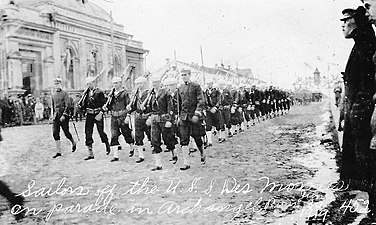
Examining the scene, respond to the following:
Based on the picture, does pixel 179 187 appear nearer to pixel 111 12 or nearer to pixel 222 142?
pixel 111 12

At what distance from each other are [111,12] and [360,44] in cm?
305

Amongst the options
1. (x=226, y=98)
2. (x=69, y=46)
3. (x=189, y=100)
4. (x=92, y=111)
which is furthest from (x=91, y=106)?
(x=226, y=98)

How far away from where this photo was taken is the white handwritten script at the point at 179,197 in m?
3.59

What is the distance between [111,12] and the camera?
4984mm

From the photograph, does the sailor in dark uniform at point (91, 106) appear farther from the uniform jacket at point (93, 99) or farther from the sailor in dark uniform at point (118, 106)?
the sailor in dark uniform at point (118, 106)

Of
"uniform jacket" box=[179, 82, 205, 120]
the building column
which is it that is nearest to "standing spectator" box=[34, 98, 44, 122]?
the building column

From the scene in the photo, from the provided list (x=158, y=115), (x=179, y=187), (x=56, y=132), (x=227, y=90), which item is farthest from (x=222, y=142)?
(x=179, y=187)

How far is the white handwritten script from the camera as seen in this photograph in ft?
11.8

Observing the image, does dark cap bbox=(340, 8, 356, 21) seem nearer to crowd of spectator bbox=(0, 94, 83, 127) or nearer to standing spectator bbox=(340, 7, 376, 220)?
standing spectator bbox=(340, 7, 376, 220)

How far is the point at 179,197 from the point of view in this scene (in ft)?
13.0

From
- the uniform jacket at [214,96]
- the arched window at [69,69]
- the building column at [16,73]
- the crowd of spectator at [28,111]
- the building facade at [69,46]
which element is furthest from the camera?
the uniform jacket at [214,96]

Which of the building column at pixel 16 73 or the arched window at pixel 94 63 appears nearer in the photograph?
the arched window at pixel 94 63

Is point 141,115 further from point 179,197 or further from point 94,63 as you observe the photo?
point 94,63

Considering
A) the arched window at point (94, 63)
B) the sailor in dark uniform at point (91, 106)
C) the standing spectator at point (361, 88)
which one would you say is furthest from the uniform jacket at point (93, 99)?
the standing spectator at point (361, 88)
